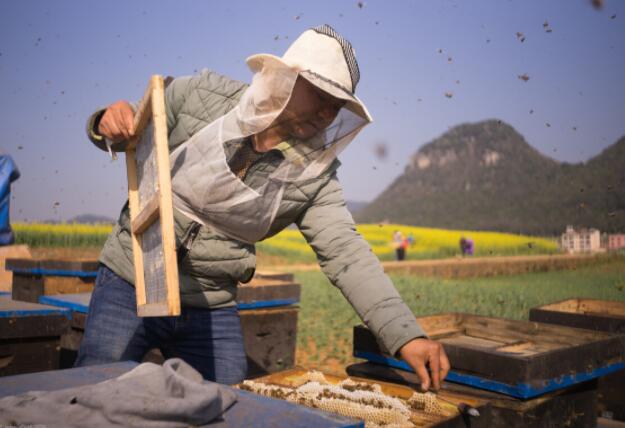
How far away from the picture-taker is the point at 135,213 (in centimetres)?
232

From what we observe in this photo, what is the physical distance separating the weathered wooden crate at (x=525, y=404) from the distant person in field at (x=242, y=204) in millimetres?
567

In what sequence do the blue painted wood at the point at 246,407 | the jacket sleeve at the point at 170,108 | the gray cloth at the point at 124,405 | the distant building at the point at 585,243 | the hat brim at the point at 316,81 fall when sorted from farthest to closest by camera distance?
the distant building at the point at 585,243 → the jacket sleeve at the point at 170,108 → the hat brim at the point at 316,81 → the blue painted wood at the point at 246,407 → the gray cloth at the point at 124,405

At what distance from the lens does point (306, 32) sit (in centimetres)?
226

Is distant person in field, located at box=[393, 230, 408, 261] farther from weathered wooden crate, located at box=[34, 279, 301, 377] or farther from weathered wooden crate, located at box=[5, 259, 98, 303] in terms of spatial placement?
weathered wooden crate, located at box=[34, 279, 301, 377]

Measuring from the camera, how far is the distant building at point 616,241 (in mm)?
12227

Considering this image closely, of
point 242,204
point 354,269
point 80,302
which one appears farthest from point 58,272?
point 354,269

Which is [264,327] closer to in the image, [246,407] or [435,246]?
[246,407]

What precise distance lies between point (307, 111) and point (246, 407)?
3.76 ft

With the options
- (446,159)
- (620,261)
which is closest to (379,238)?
(620,261)

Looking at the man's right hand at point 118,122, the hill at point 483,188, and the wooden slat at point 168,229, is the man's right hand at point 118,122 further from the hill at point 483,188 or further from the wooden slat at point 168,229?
the hill at point 483,188

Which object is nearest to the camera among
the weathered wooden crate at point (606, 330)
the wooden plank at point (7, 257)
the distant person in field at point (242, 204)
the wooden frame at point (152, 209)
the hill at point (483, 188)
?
the wooden frame at point (152, 209)

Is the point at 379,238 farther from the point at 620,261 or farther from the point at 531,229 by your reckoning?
the point at 620,261

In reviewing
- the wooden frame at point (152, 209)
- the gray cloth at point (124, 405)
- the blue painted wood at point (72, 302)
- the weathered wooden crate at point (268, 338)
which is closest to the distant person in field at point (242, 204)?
the wooden frame at point (152, 209)

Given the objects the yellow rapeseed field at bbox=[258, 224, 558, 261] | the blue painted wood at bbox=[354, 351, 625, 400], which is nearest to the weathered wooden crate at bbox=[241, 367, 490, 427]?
the blue painted wood at bbox=[354, 351, 625, 400]
